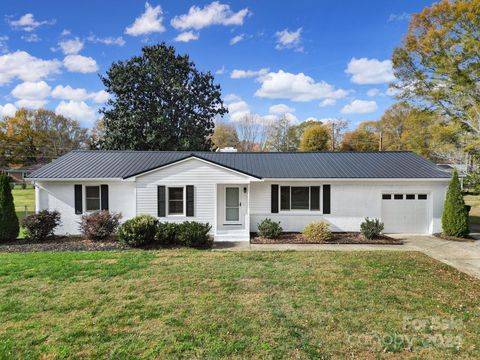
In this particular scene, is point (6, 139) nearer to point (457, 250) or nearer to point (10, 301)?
point (10, 301)

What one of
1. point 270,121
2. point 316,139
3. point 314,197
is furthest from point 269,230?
point 270,121

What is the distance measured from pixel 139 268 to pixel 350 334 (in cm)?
578

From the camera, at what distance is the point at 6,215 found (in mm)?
11664

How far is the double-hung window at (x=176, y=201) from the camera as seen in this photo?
12.7 m

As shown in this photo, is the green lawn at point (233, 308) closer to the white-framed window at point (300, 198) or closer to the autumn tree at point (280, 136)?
the white-framed window at point (300, 198)

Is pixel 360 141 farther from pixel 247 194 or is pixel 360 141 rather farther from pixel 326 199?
pixel 247 194

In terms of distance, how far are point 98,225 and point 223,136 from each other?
4236 cm

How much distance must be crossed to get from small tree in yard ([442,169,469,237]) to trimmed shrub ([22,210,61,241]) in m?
17.1

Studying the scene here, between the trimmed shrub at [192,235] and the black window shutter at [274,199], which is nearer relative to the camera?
the trimmed shrub at [192,235]

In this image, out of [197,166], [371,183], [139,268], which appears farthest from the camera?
[371,183]

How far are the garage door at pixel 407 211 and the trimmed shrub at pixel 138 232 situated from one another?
10629 millimetres

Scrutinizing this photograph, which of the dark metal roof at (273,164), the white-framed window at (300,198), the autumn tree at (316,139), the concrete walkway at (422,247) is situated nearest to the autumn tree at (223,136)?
the autumn tree at (316,139)

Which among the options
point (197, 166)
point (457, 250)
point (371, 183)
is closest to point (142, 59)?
point (197, 166)

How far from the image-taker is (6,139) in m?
49.3
